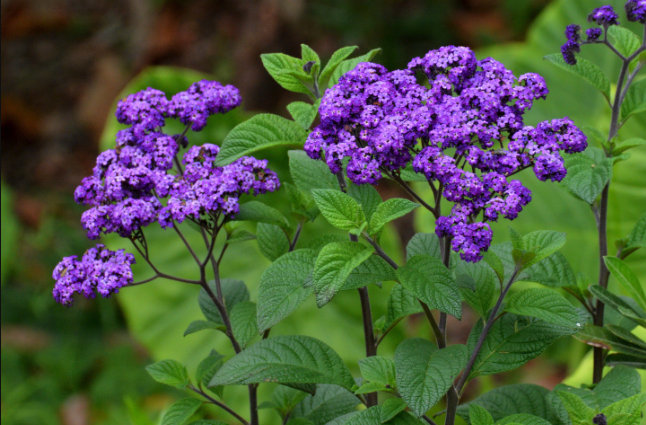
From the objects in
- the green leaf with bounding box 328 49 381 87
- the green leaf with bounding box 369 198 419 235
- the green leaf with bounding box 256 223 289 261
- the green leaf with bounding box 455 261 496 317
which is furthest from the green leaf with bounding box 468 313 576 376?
the green leaf with bounding box 328 49 381 87

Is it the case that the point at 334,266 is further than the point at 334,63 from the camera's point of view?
No

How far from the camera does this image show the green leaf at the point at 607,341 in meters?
0.96

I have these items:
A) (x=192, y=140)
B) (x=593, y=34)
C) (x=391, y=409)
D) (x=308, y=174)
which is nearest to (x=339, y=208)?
(x=308, y=174)

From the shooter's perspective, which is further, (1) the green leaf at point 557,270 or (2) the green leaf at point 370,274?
(1) the green leaf at point 557,270

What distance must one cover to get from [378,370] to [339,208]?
236 mm

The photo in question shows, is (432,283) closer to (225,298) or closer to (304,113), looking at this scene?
(304,113)

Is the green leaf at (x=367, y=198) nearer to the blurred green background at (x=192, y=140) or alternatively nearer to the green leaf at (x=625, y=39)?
the green leaf at (x=625, y=39)

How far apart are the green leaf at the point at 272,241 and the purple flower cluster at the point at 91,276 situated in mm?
223

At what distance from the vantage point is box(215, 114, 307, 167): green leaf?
868 mm

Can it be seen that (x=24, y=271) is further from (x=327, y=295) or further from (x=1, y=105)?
(x=327, y=295)

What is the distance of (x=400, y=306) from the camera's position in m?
0.98

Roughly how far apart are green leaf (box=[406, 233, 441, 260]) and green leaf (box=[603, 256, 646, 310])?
0.25 metres

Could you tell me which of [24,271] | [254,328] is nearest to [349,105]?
[254,328]

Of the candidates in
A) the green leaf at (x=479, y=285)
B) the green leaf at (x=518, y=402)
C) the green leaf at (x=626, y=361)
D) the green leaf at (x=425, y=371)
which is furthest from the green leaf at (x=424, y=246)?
the green leaf at (x=626, y=361)
